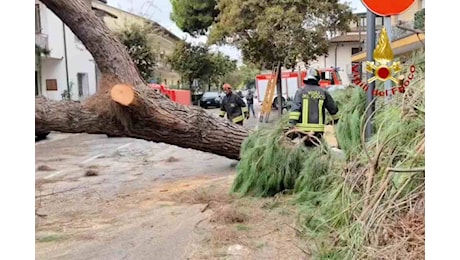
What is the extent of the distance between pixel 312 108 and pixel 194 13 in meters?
15.6

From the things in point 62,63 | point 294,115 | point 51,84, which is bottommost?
point 294,115

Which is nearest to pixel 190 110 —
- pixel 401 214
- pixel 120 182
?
pixel 120 182

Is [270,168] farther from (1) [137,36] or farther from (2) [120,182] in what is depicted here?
(1) [137,36]

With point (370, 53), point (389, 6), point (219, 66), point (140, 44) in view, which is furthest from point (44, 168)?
point (219, 66)

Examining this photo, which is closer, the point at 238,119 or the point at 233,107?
the point at 238,119

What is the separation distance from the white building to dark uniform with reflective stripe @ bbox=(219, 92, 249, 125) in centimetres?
971

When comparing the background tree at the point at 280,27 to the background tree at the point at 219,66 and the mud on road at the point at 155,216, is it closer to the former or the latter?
the background tree at the point at 219,66

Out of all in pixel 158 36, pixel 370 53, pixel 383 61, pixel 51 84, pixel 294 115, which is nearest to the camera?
pixel 383 61

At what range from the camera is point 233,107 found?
29.5ft

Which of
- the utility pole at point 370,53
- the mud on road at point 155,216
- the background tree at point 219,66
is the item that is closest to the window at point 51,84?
the background tree at point 219,66

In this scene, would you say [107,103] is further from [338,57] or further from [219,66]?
[219,66]

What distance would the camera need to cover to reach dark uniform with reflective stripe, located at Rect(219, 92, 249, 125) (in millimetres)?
Result: 8919
